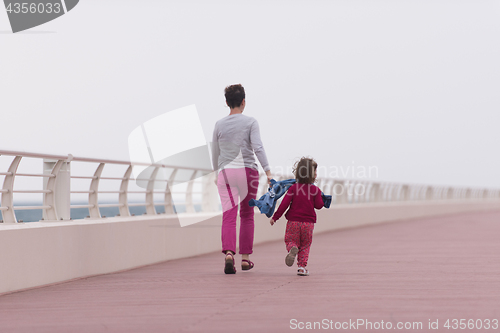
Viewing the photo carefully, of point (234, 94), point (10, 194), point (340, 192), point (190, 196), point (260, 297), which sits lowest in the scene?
point (340, 192)

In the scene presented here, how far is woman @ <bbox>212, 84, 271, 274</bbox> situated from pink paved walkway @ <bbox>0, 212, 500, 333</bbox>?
1.43ft

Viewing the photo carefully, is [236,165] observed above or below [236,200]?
above

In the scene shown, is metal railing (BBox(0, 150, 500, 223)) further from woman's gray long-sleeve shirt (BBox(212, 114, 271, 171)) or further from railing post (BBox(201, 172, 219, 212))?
woman's gray long-sleeve shirt (BBox(212, 114, 271, 171))

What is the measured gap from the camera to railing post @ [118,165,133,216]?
10.0 m

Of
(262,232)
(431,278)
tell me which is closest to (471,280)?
(431,278)

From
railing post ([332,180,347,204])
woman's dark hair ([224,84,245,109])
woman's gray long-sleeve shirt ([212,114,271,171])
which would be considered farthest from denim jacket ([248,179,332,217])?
railing post ([332,180,347,204])

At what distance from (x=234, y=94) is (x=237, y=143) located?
1.84 ft

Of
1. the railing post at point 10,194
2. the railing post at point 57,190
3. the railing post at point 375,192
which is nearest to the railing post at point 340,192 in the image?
the railing post at point 375,192

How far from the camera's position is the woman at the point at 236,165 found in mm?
8492

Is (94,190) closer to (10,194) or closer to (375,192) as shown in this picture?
(10,194)

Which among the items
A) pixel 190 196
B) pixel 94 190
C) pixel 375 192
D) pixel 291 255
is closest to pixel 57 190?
pixel 94 190

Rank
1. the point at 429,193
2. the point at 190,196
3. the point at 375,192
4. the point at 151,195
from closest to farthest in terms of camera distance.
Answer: the point at 151,195
the point at 190,196
the point at 375,192
the point at 429,193

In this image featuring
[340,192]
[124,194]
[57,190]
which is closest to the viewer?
[57,190]

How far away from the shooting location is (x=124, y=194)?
10.1 m
